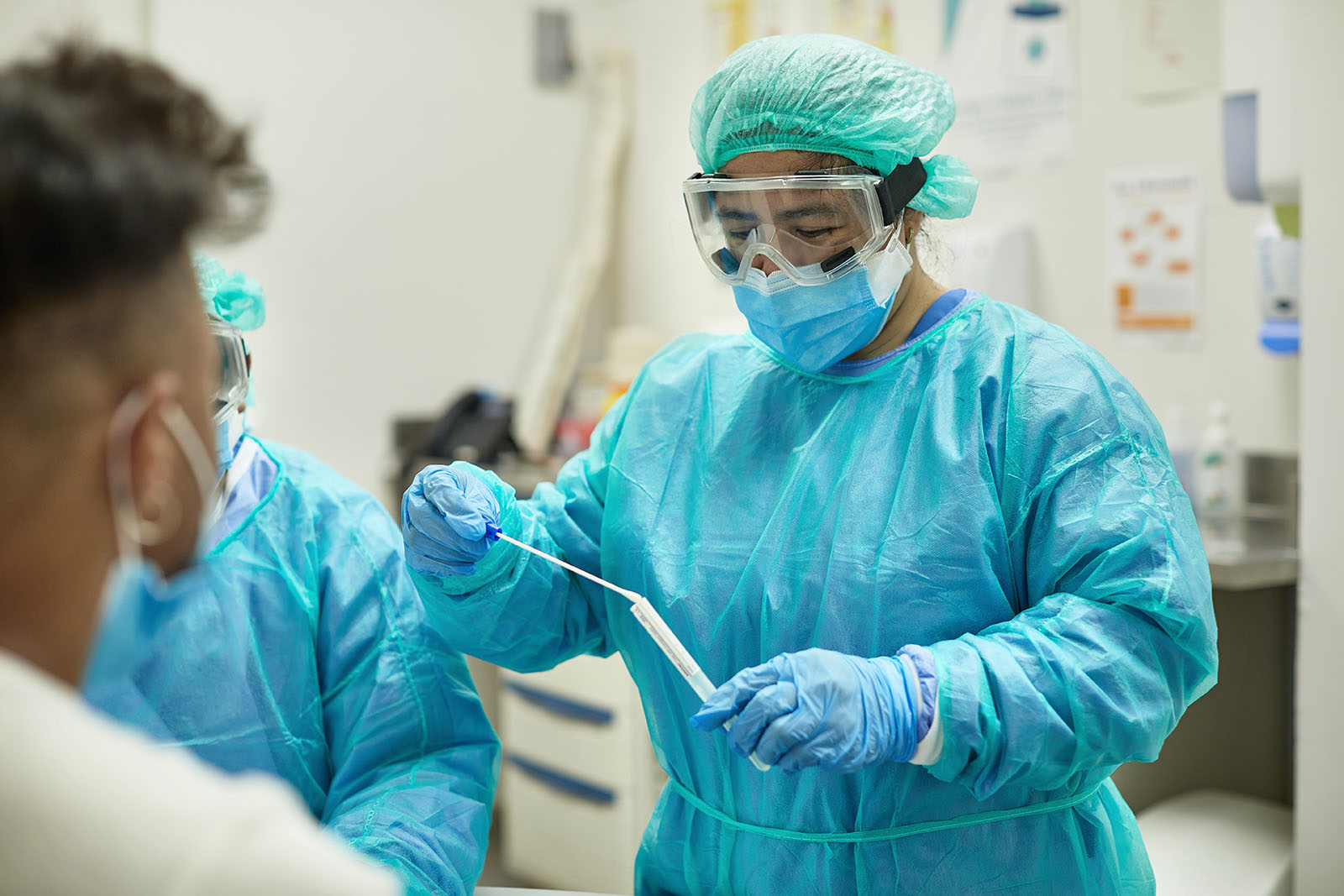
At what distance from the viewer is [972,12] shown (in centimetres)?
299

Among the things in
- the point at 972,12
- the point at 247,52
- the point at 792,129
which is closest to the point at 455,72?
the point at 247,52

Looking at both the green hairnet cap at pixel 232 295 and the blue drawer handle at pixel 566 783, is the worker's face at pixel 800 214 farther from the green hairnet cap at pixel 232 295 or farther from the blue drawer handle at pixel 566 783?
the blue drawer handle at pixel 566 783

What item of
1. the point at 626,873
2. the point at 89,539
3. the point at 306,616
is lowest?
the point at 626,873

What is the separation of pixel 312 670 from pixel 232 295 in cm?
45

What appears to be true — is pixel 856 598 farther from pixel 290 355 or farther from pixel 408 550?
pixel 290 355

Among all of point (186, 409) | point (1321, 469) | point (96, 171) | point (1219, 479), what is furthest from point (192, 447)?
point (1219, 479)

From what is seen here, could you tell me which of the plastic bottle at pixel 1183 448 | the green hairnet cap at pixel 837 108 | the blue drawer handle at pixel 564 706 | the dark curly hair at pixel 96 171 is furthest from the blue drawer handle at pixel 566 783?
the dark curly hair at pixel 96 171

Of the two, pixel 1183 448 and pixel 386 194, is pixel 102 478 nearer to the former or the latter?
pixel 1183 448

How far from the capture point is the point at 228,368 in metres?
1.26

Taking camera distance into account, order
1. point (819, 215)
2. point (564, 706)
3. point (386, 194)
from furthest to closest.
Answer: point (386, 194) → point (564, 706) → point (819, 215)

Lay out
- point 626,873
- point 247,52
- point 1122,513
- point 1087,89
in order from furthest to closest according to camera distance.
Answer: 1. point 247,52
2. point 626,873
3. point 1087,89
4. point 1122,513

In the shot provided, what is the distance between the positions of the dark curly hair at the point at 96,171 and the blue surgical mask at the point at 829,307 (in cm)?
67

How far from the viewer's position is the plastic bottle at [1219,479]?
2461mm

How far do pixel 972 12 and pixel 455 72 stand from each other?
169 cm
